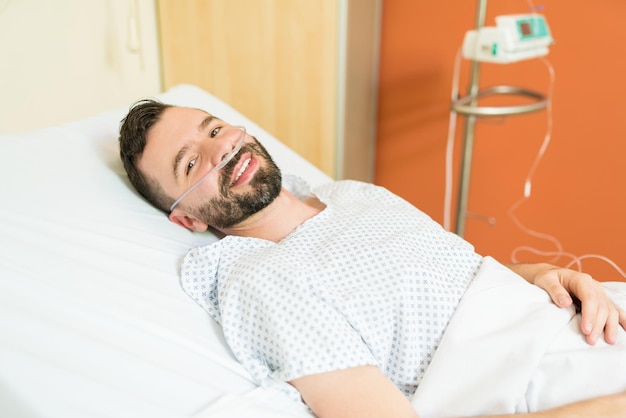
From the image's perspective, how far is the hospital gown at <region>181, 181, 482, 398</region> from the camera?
1.05 meters

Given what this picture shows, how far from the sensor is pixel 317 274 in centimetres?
117

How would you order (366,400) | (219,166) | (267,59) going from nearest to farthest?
(366,400) < (219,166) < (267,59)

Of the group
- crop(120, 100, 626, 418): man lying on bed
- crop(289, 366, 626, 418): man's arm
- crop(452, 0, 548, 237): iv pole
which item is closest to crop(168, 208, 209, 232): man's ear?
crop(120, 100, 626, 418): man lying on bed

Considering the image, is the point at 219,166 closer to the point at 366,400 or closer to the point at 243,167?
the point at 243,167

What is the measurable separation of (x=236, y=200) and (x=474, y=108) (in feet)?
3.15

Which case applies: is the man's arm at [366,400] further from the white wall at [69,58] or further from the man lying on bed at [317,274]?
the white wall at [69,58]

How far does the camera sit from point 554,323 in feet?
3.76

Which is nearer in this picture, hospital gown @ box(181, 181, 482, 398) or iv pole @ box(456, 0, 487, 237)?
hospital gown @ box(181, 181, 482, 398)

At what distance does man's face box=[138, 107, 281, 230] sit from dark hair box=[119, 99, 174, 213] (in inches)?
0.6

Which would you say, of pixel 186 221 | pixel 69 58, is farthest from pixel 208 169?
pixel 69 58

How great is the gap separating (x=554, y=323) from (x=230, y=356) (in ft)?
1.97

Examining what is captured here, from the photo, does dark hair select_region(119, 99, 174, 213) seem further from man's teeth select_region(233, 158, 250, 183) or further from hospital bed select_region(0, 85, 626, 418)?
man's teeth select_region(233, 158, 250, 183)

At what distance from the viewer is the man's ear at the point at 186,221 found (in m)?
1.43

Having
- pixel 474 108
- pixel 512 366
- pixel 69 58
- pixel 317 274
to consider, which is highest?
pixel 69 58
